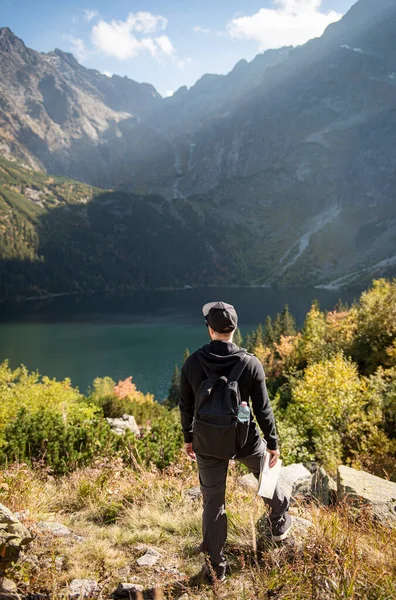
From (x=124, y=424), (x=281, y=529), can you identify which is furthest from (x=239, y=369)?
(x=124, y=424)

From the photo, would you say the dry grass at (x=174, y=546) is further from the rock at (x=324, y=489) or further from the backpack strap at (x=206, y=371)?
the backpack strap at (x=206, y=371)

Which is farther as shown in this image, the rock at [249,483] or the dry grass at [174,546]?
the rock at [249,483]

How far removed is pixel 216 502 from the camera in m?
3.44

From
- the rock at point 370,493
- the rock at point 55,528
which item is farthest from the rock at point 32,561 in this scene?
the rock at point 370,493

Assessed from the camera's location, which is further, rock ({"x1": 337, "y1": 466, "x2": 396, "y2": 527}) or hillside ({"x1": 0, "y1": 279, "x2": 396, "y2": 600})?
rock ({"x1": 337, "y1": 466, "x2": 396, "y2": 527})

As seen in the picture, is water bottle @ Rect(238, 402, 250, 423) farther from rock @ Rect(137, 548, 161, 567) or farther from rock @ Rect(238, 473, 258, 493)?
rock @ Rect(238, 473, 258, 493)

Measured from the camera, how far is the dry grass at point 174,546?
2.72m

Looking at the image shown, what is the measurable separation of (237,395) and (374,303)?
2859cm

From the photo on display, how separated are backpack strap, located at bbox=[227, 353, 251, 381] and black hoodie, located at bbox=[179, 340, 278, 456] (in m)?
0.04

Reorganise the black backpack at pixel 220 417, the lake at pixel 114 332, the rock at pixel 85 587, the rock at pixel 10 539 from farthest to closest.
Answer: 1. the lake at pixel 114 332
2. the black backpack at pixel 220 417
3. the rock at pixel 85 587
4. the rock at pixel 10 539

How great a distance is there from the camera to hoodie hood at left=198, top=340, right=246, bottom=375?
3.28m

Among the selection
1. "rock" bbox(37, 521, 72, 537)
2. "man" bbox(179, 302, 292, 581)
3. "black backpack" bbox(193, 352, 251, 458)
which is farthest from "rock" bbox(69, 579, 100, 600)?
"black backpack" bbox(193, 352, 251, 458)

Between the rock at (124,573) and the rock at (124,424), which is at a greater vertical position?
the rock at (124,573)

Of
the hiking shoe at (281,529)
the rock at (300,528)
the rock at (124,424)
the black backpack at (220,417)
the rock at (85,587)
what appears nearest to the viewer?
the rock at (85,587)
